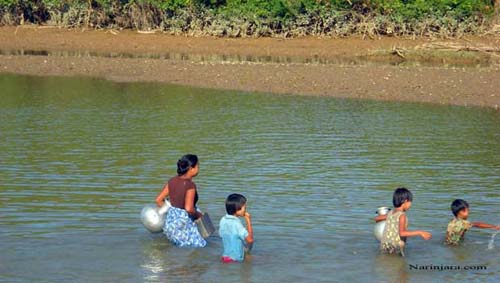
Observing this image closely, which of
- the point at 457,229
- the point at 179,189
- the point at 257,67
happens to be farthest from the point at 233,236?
the point at 257,67

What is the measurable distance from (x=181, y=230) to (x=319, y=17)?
26780 millimetres

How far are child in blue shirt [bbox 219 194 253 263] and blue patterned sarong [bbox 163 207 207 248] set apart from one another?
60 centimetres

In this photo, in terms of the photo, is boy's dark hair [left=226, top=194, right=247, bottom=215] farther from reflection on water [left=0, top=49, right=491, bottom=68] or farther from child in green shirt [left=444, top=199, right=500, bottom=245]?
reflection on water [left=0, top=49, right=491, bottom=68]

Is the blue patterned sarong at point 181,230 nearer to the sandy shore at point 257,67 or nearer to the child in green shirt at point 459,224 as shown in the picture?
the child in green shirt at point 459,224

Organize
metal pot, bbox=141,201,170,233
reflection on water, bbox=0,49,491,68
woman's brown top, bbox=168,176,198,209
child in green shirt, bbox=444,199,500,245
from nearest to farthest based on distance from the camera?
woman's brown top, bbox=168,176,198,209 → child in green shirt, bbox=444,199,500,245 → metal pot, bbox=141,201,170,233 → reflection on water, bbox=0,49,491,68

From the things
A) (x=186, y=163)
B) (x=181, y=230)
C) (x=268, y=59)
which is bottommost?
(x=181, y=230)

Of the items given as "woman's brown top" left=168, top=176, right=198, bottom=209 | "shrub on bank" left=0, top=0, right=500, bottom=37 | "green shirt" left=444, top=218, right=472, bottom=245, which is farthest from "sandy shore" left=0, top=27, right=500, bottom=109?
"woman's brown top" left=168, top=176, right=198, bottom=209

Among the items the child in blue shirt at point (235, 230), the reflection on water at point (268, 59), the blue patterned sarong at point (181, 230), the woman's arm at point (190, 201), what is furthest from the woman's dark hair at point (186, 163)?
the reflection on water at point (268, 59)

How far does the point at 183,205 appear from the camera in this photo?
1105 centimetres

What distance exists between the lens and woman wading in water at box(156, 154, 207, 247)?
1091cm

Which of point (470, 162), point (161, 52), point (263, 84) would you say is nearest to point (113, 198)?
point (470, 162)

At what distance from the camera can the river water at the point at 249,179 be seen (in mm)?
10625

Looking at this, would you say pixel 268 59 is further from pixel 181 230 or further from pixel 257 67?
pixel 181 230

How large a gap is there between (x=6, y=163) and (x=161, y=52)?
63.8 ft
